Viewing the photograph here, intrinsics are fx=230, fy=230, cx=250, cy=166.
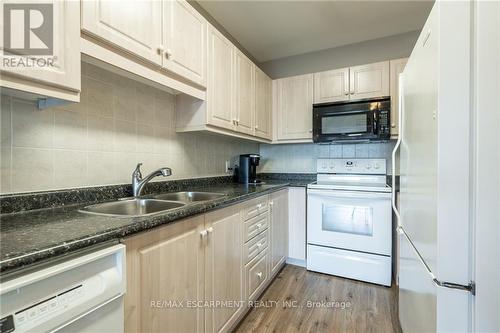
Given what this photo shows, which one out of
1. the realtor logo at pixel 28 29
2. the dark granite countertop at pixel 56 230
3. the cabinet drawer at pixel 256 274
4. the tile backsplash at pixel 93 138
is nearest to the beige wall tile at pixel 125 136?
the tile backsplash at pixel 93 138

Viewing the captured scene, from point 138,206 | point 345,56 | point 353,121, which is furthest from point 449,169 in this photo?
point 345,56

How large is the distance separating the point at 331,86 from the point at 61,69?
2389 millimetres

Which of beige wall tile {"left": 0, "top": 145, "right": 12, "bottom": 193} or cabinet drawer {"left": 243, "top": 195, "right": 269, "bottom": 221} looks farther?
cabinet drawer {"left": 243, "top": 195, "right": 269, "bottom": 221}

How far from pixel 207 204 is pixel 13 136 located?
0.89 metres

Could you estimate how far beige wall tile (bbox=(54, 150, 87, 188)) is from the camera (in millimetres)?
1146

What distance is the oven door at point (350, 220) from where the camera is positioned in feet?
6.82

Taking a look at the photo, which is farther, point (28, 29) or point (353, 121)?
point (353, 121)

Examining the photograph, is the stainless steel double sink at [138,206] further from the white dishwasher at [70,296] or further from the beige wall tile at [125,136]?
the white dishwasher at [70,296]

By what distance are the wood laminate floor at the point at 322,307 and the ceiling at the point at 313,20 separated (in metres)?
2.54

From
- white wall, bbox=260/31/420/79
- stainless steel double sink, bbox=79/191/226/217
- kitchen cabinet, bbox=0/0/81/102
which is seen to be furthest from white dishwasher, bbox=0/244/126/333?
white wall, bbox=260/31/420/79

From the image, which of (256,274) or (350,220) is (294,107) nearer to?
(350,220)

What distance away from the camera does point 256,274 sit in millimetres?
1799

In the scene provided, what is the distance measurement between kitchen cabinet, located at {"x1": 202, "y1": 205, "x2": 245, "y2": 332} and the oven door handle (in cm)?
107

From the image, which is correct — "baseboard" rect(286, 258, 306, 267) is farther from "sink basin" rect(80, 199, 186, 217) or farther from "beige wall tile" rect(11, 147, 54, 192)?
"beige wall tile" rect(11, 147, 54, 192)
